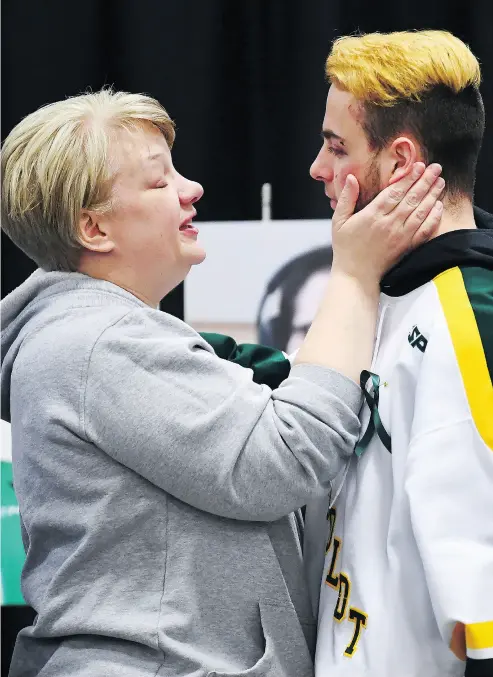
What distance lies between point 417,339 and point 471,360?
9 cm

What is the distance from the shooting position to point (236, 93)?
250cm

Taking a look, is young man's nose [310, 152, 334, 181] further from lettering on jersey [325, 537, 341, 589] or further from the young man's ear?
lettering on jersey [325, 537, 341, 589]

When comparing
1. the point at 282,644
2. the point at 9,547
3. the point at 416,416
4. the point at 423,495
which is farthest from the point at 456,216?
the point at 9,547

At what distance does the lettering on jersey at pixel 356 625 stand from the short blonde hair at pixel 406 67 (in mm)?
744

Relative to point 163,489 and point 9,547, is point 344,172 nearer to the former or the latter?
point 163,489

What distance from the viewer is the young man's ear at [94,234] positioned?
1467 mm

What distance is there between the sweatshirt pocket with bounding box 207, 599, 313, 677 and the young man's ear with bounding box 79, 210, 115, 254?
58cm

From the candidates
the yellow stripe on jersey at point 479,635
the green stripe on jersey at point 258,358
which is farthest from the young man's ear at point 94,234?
the yellow stripe on jersey at point 479,635

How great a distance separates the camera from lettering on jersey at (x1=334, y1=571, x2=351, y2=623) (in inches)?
52.4

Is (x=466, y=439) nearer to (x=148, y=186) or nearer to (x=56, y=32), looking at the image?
(x=148, y=186)

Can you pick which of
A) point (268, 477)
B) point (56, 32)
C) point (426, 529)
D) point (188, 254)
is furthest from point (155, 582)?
point (56, 32)

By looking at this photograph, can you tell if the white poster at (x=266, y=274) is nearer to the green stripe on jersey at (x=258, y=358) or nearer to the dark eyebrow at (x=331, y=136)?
the green stripe on jersey at (x=258, y=358)

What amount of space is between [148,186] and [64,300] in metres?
0.23

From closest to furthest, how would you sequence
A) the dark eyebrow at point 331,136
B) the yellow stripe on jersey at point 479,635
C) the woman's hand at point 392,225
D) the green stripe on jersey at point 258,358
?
the yellow stripe on jersey at point 479,635 → the woman's hand at point 392,225 → the dark eyebrow at point 331,136 → the green stripe on jersey at point 258,358
